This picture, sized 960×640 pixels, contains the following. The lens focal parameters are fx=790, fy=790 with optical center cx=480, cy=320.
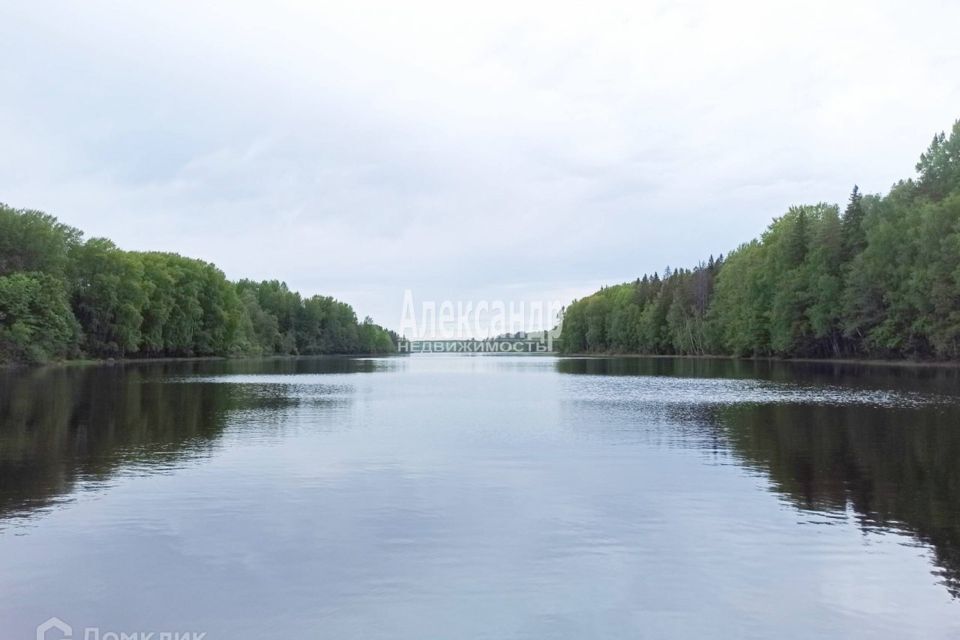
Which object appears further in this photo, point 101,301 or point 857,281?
point 101,301

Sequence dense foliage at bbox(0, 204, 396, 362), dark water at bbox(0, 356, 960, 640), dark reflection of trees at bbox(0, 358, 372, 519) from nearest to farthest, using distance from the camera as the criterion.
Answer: dark water at bbox(0, 356, 960, 640)
dark reflection of trees at bbox(0, 358, 372, 519)
dense foliage at bbox(0, 204, 396, 362)

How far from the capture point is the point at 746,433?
80.3 feet

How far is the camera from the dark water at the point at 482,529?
8930 millimetres

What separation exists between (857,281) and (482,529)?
72355 mm

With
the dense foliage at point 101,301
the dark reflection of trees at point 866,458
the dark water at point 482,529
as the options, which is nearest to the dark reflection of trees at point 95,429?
the dark water at point 482,529

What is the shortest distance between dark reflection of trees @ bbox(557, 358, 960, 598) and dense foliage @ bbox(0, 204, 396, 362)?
A: 62906 millimetres

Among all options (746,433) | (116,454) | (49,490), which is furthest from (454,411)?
(49,490)

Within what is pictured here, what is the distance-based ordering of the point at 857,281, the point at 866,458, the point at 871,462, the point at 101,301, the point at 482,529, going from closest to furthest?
the point at 482,529 < the point at 871,462 < the point at 866,458 < the point at 857,281 < the point at 101,301

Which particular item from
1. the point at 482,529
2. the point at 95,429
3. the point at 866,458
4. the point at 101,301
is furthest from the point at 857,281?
the point at 101,301

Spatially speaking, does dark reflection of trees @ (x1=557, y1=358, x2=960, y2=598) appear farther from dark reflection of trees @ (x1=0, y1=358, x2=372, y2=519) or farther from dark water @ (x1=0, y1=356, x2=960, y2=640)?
dark reflection of trees @ (x1=0, y1=358, x2=372, y2=519)

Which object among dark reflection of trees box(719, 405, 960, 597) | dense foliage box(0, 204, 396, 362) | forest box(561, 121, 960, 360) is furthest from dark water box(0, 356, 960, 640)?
dense foliage box(0, 204, 396, 362)

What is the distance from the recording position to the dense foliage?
237 ft

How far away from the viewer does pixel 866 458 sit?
62.2 ft

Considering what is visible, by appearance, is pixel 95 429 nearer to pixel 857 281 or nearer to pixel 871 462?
pixel 871 462
